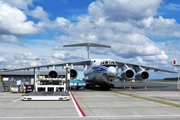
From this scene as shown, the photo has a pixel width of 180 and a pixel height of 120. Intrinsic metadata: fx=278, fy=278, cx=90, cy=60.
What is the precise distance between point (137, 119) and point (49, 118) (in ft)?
10.9

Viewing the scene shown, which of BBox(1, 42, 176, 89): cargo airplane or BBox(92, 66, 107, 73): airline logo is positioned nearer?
BBox(1, 42, 176, 89): cargo airplane

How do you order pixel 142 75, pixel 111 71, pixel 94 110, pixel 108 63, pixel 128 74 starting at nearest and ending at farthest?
pixel 94 110 → pixel 111 71 → pixel 108 63 → pixel 128 74 → pixel 142 75


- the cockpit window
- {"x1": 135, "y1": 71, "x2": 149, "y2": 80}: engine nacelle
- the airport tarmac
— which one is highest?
the cockpit window

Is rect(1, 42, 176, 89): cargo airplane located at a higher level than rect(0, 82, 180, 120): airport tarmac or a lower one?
higher

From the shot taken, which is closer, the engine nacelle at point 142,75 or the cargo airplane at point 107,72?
the cargo airplane at point 107,72

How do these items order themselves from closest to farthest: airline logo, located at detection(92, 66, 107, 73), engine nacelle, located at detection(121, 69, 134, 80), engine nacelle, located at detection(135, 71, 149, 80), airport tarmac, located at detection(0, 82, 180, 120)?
airport tarmac, located at detection(0, 82, 180, 120)
airline logo, located at detection(92, 66, 107, 73)
engine nacelle, located at detection(121, 69, 134, 80)
engine nacelle, located at detection(135, 71, 149, 80)

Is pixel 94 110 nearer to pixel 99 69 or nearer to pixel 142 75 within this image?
pixel 99 69

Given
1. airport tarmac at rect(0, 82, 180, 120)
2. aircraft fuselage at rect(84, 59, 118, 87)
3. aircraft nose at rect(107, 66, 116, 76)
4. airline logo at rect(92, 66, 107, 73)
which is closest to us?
airport tarmac at rect(0, 82, 180, 120)

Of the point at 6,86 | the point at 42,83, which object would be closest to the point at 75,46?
the point at 6,86

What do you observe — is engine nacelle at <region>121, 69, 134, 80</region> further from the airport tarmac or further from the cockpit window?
the airport tarmac

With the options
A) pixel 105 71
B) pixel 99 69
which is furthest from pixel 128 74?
pixel 105 71

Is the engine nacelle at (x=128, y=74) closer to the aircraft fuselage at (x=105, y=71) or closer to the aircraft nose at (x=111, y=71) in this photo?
the aircraft fuselage at (x=105, y=71)

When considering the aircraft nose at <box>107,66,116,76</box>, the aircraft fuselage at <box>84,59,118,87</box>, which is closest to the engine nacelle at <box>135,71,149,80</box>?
the aircraft fuselage at <box>84,59,118,87</box>

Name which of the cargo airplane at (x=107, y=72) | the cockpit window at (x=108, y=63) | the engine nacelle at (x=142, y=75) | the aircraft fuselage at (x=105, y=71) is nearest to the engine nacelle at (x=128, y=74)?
the cargo airplane at (x=107, y=72)
